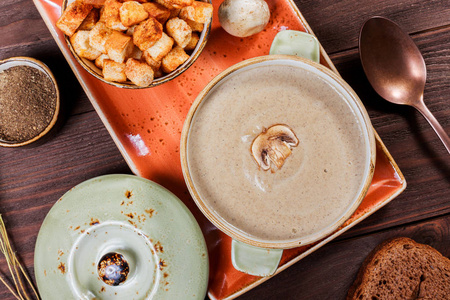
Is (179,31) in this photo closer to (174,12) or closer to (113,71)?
(174,12)

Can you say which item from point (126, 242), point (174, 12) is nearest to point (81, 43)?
point (174, 12)

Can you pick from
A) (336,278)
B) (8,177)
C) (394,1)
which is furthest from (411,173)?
(8,177)

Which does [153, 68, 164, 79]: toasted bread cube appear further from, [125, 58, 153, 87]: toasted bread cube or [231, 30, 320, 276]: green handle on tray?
[231, 30, 320, 276]: green handle on tray

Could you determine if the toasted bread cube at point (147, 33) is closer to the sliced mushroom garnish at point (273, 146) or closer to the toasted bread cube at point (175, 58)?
the toasted bread cube at point (175, 58)

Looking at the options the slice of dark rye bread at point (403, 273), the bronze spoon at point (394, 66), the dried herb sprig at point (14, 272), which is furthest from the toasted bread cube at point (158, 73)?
the slice of dark rye bread at point (403, 273)

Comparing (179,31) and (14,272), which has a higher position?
(179,31)

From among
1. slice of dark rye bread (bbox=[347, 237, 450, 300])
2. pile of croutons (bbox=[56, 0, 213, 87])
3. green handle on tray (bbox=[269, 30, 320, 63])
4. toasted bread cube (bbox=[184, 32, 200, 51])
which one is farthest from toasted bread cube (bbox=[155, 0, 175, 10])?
slice of dark rye bread (bbox=[347, 237, 450, 300])

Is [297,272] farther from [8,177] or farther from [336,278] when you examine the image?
[8,177]
